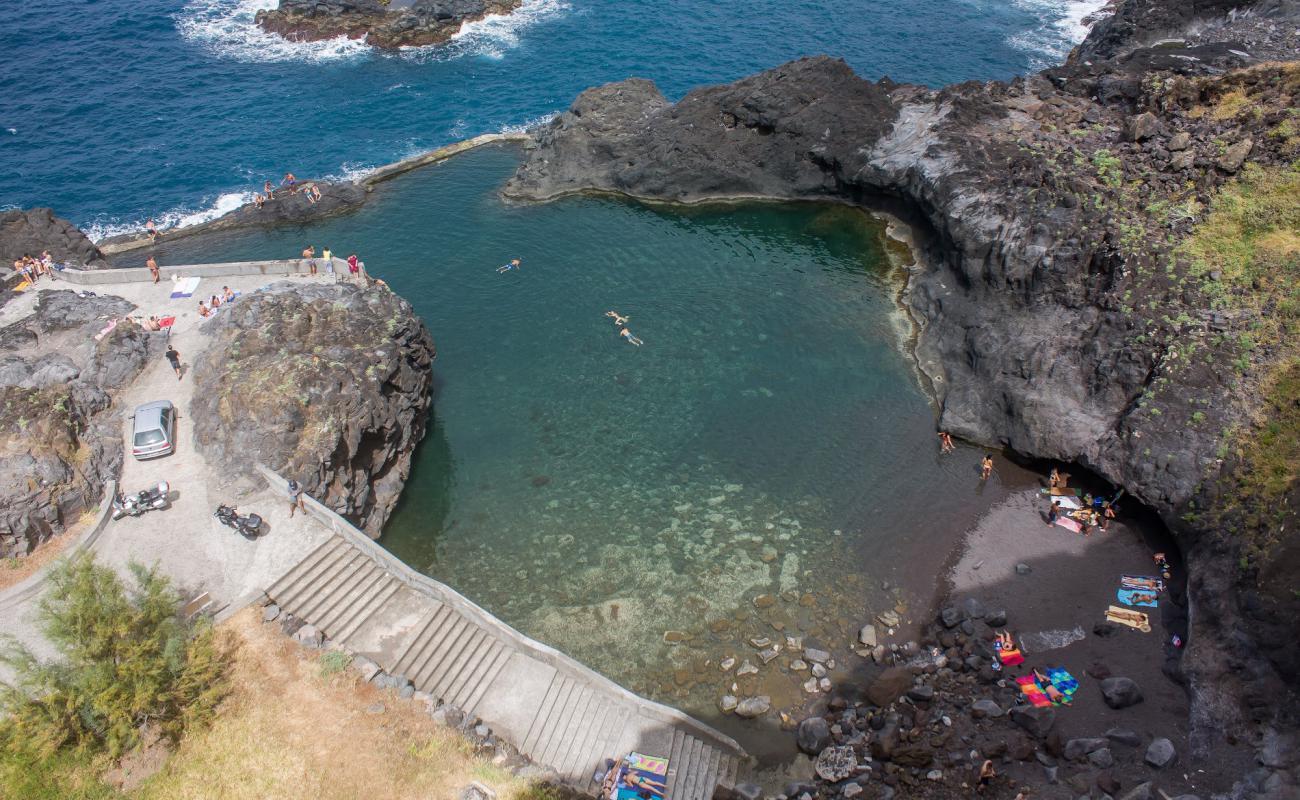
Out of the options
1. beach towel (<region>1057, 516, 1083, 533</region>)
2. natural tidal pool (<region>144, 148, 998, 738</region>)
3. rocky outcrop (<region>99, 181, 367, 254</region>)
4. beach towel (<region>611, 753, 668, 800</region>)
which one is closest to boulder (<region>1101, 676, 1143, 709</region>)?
natural tidal pool (<region>144, 148, 998, 738</region>)

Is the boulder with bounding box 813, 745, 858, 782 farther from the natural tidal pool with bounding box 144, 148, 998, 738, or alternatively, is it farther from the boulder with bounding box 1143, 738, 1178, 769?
the boulder with bounding box 1143, 738, 1178, 769

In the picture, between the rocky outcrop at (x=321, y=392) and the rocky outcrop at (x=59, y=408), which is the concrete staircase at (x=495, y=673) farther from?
the rocky outcrop at (x=59, y=408)

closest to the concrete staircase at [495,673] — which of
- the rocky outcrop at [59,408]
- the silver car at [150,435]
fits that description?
the silver car at [150,435]

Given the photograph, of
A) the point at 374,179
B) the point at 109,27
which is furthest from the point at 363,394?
the point at 109,27

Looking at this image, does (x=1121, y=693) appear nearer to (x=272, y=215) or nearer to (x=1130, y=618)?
(x=1130, y=618)

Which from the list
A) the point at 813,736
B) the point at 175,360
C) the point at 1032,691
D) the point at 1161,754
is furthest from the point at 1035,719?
the point at 175,360

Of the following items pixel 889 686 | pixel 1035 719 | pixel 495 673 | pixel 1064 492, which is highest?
pixel 1064 492
